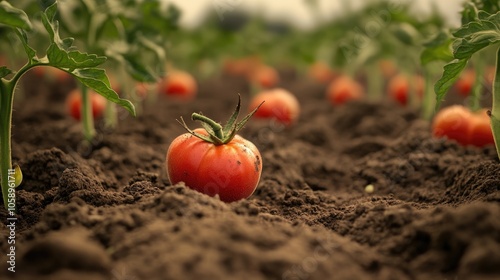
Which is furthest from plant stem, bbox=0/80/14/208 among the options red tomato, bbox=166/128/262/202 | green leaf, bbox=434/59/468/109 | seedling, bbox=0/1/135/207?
green leaf, bbox=434/59/468/109

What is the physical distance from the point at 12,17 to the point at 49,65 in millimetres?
293

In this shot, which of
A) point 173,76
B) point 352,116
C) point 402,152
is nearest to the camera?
point 402,152

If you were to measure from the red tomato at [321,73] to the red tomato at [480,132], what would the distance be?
18.1 ft

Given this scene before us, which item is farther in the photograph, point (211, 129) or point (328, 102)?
point (328, 102)

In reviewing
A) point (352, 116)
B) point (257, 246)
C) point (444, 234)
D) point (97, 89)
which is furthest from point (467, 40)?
point (352, 116)

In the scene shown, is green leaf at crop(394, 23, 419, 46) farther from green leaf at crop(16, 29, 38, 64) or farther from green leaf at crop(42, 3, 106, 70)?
green leaf at crop(16, 29, 38, 64)

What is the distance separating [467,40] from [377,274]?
4.09 ft

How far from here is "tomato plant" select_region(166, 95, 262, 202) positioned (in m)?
2.62

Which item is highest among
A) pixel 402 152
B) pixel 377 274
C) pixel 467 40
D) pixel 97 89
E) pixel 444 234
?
pixel 467 40

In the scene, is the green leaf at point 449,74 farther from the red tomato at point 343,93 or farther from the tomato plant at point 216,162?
the red tomato at point 343,93

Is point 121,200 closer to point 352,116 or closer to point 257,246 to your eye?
point 257,246

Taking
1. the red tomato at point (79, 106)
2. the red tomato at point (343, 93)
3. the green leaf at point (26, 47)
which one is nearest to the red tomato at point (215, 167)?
the green leaf at point (26, 47)

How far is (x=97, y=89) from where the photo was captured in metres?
2.71

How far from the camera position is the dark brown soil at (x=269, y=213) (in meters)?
1.89
